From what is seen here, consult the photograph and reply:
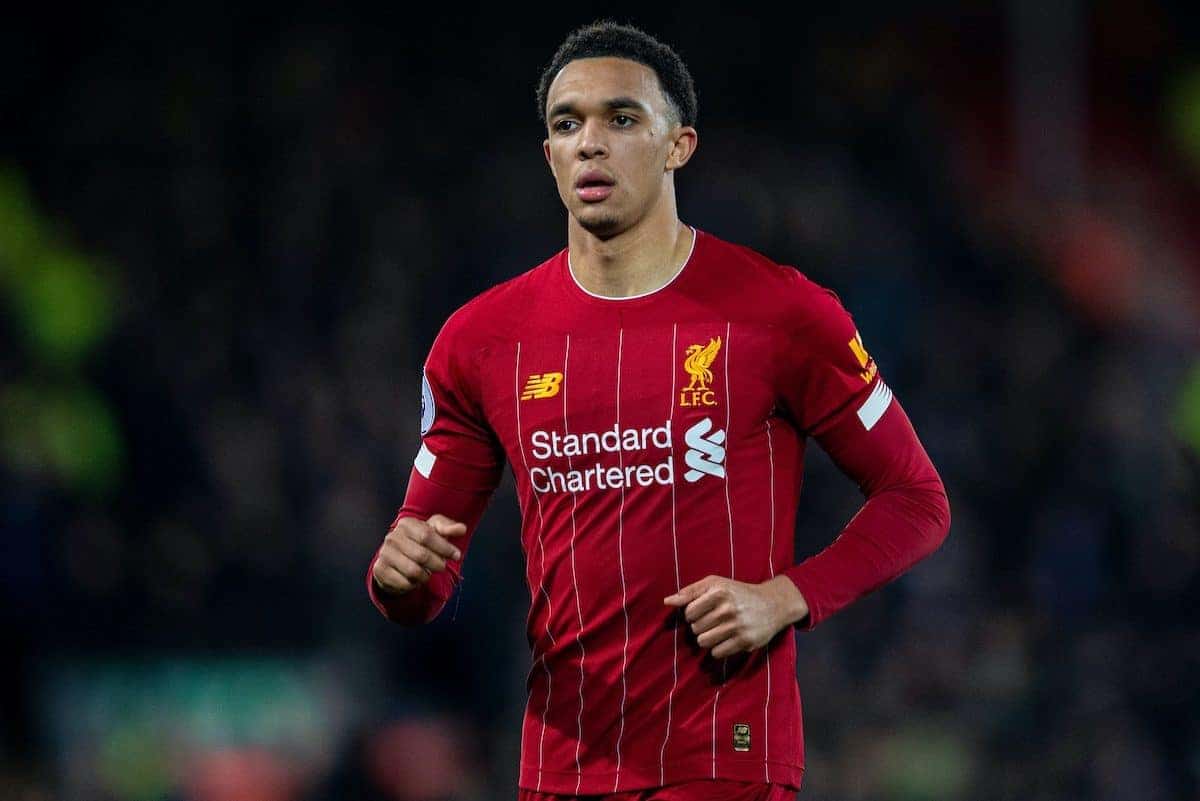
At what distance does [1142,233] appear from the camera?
11039 mm

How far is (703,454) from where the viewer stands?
3594 mm

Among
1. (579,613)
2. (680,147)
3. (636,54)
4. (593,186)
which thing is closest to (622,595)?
(579,613)

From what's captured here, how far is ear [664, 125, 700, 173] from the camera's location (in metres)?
3.87

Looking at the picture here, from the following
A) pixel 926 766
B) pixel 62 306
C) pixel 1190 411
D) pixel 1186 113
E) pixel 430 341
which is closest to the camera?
pixel 926 766

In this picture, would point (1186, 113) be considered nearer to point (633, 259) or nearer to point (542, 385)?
point (633, 259)

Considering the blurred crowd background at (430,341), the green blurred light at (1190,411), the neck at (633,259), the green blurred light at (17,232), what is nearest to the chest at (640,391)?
the neck at (633,259)

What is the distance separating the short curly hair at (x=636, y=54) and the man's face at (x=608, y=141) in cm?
2

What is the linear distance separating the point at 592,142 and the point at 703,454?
700mm

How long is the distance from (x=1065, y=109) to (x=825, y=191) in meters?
2.13

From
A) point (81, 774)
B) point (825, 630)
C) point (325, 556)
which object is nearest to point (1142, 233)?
point (825, 630)

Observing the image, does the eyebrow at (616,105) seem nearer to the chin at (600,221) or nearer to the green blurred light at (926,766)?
the chin at (600,221)

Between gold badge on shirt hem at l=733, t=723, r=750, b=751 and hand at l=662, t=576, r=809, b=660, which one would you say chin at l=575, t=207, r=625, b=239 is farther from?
gold badge on shirt hem at l=733, t=723, r=750, b=751

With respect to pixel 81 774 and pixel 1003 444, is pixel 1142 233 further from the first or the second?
pixel 81 774

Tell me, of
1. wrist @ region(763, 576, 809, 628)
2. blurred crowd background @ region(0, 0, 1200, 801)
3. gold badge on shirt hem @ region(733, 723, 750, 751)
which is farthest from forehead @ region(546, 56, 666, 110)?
blurred crowd background @ region(0, 0, 1200, 801)
